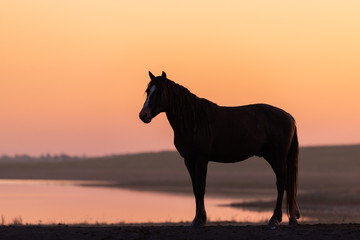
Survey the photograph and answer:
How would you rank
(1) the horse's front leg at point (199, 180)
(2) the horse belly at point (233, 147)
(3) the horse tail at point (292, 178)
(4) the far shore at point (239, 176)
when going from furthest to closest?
(4) the far shore at point (239, 176) → (3) the horse tail at point (292, 178) → (2) the horse belly at point (233, 147) → (1) the horse's front leg at point (199, 180)

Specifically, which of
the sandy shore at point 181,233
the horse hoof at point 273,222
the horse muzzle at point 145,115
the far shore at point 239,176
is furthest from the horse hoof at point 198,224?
the far shore at point 239,176

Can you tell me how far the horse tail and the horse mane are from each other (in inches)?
88.5

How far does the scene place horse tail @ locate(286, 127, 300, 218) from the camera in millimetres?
14375

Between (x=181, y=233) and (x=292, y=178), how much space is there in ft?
10.4

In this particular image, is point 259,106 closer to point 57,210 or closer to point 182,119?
point 182,119

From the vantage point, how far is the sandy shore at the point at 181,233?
12.2 m

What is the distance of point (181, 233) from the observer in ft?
40.7

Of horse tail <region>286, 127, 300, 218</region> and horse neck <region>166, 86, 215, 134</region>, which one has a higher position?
horse neck <region>166, 86, 215, 134</region>

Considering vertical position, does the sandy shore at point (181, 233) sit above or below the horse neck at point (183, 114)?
below

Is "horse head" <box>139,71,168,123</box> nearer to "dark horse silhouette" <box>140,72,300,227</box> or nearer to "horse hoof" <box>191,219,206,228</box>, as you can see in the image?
"dark horse silhouette" <box>140,72,300,227</box>

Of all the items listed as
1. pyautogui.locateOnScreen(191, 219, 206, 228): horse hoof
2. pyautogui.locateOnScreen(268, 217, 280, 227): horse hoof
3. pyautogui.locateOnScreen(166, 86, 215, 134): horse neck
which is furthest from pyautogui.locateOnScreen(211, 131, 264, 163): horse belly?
pyautogui.locateOnScreen(268, 217, 280, 227): horse hoof

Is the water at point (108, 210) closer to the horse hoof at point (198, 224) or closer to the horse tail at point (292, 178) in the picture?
the horse tail at point (292, 178)

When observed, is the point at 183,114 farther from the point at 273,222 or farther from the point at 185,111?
the point at 273,222

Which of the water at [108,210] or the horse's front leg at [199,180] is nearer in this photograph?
the horse's front leg at [199,180]
